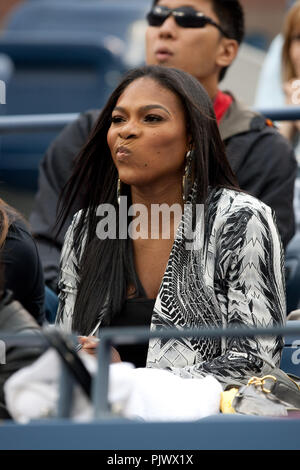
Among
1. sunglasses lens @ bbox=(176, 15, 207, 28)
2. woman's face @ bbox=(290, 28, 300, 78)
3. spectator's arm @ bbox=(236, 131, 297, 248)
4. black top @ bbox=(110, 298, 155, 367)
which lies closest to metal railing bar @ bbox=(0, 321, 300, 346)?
black top @ bbox=(110, 298, 155, 367)

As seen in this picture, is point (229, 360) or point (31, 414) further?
point (229, 360)

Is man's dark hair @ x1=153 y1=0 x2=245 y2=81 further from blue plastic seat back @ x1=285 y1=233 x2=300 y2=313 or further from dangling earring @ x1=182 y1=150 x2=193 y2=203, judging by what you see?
dangling earring @ x1=182 y1=150 x2=193 y2=203

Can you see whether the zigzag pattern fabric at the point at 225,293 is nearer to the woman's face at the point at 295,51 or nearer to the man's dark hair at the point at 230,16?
the man's dark hair at the point at 230,16

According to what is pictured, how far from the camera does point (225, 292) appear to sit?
3285 millimetres

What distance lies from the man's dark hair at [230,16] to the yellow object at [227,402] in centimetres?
244

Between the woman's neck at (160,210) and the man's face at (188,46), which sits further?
the man's face at (188,46)

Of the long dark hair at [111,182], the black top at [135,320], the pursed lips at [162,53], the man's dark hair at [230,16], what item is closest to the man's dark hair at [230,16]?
the man's dark hair at [230,16]

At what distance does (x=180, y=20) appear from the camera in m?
4.93

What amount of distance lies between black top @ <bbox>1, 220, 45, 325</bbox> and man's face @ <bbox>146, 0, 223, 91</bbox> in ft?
5.36

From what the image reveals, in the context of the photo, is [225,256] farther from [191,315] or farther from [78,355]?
[78,355]

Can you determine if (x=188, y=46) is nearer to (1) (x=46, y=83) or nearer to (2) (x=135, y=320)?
(2) (x=135, y=320)

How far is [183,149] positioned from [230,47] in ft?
5.63

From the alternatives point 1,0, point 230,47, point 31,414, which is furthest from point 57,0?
point 31,414

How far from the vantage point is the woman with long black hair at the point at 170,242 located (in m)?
3.23
